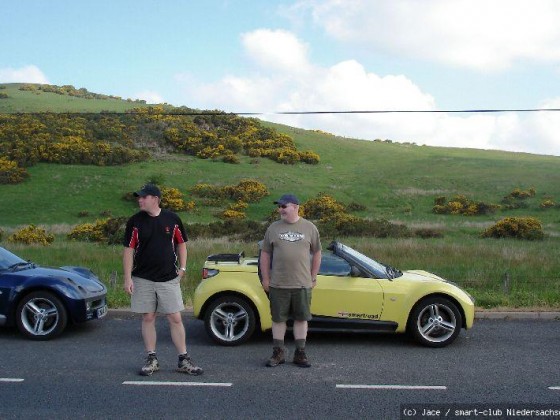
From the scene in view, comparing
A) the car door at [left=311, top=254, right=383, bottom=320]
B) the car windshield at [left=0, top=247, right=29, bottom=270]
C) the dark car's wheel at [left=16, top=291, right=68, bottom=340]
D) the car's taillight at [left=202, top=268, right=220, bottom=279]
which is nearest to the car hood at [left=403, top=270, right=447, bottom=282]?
the car door at [left=311, top=254, right=383, bottom=320]

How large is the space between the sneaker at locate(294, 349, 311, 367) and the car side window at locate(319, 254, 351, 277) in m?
1.40

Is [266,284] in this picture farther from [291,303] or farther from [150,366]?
[150,366]

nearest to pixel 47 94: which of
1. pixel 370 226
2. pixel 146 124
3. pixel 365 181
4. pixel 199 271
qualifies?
pixel 146 124

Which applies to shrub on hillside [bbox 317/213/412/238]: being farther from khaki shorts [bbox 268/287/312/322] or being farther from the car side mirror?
khaki shorts [bbox 268/287/312/322]

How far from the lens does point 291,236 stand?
21.7ft

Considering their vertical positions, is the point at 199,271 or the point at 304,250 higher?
the point at 304,250

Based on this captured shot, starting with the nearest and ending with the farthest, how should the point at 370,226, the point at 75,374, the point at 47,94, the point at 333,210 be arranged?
the point at 75,374, the point at 370,226, the point at 333,210, the point at 47,94

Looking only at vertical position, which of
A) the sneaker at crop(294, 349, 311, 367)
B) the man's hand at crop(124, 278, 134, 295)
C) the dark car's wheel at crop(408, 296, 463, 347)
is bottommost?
the sneaker at crop(294, 349, 311, 367)

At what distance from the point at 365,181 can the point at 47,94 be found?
5302cm

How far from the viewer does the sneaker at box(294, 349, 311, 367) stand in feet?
21.7

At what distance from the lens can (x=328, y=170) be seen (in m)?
57.8

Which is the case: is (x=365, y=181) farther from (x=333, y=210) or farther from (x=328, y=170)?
(x=333, y=210)

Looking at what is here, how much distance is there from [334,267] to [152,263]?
2.60 meters

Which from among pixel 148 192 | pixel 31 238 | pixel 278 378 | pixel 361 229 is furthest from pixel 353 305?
pixel 31 238
